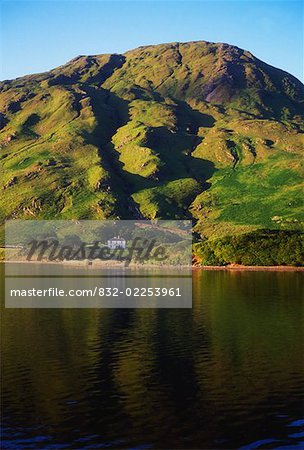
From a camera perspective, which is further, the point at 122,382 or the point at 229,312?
the point at 229,312

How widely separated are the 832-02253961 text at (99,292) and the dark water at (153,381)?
3947 centimetres

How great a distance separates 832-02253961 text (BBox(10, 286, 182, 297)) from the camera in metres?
153

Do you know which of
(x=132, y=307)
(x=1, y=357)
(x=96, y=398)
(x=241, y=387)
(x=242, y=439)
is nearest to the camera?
(x=242, y=439)

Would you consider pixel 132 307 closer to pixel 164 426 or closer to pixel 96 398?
pixel 96 398

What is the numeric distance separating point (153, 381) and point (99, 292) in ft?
317

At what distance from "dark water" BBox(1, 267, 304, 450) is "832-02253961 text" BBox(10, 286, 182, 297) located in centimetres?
3947

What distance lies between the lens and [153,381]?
209 ft

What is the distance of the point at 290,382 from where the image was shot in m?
62.9

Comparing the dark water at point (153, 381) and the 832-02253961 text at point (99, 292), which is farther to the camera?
the 832-02253961 text at point (99, 292)

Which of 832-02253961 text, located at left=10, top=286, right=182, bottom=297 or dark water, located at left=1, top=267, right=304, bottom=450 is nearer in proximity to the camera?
dark water, located at left=1, top=267, right=304, bottom=450

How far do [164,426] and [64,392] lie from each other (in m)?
14.1

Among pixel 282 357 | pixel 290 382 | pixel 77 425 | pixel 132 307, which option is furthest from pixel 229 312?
pixel 77 425

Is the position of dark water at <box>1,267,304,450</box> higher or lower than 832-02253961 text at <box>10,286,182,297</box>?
lower

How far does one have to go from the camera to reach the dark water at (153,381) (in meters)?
47.6
